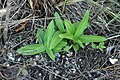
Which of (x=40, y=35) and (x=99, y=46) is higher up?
(x=40, y=35)

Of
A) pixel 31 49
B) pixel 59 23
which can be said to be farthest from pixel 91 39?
pixel 31 49

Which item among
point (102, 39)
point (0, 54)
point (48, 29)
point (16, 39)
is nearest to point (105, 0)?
point (102, 39)

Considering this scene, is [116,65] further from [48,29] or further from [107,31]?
[48,29]

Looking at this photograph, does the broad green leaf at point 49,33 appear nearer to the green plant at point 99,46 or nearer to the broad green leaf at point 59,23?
the broad green leaf at point 59,23

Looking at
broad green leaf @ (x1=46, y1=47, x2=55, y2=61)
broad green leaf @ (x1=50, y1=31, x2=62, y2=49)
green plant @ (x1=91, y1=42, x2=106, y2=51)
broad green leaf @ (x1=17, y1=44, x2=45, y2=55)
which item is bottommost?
green plant @ (x1=91, y1=42, x2=106, y2=51)

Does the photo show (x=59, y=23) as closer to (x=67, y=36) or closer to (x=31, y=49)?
(x=67, y=36)

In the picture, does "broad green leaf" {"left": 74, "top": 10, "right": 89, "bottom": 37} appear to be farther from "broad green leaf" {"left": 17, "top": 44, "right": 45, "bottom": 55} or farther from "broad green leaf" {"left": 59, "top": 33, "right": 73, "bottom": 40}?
"broad green leaf" {"left": 17, "top": 44, "right": 45, "bottom": 55}

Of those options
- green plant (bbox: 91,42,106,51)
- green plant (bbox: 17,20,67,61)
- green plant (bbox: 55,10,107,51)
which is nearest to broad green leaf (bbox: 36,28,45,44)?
green plant (bbox: 17,20,67,61)

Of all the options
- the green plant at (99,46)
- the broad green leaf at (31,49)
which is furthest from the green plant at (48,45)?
the green plant at (99,46)
